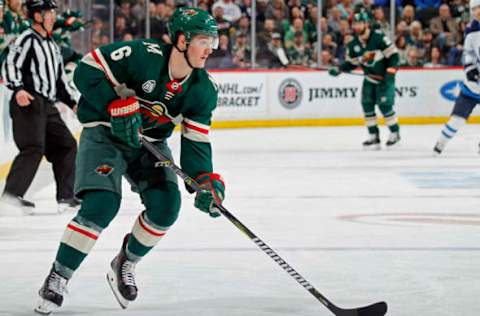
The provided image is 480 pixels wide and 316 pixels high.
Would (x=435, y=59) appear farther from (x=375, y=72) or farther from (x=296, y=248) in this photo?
(x=296, y=248)

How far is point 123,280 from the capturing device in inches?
142

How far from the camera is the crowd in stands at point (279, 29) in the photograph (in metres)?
12.7

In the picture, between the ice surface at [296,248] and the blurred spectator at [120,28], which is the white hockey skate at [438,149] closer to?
the ice surface at [296,248]

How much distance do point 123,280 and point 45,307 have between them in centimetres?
29

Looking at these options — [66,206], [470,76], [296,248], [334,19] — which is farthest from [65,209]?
[334,19]

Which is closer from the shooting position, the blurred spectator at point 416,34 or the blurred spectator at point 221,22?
the blurred spectator at point 221,22

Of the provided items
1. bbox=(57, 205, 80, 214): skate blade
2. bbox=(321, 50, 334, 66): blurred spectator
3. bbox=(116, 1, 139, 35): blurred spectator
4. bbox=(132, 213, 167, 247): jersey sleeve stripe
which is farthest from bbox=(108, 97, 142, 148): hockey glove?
bbox=(321, 50, 334, 66): blurred spectator

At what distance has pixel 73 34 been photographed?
12.1m

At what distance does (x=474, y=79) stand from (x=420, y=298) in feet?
18.0

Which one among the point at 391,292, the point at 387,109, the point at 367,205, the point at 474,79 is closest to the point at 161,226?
the point at 391,292

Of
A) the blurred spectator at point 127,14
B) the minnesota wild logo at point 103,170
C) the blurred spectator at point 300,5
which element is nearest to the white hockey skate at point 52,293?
the minnesota wild logo at point 103,170

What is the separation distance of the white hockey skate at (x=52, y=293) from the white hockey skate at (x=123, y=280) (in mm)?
214

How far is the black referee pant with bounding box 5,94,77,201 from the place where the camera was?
6.00 meters

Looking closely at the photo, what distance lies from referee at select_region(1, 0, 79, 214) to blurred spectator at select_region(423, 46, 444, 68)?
7682mm
